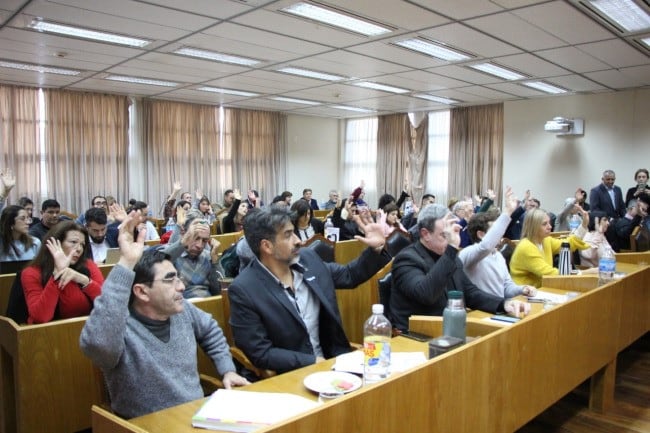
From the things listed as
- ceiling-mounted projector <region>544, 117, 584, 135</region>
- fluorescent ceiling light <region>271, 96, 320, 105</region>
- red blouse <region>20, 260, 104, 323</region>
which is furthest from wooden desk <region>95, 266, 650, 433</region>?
fluorescent ceiling light <region>271, 96, 320, 105</region>

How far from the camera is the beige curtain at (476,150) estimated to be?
33.7ft

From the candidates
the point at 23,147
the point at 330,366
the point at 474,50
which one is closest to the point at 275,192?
the point at 23,147

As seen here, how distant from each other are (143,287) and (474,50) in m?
4.87

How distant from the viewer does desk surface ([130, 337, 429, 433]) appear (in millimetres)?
1636

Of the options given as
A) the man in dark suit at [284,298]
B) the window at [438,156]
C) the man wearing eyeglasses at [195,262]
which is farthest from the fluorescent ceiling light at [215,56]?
the window at [438,156]

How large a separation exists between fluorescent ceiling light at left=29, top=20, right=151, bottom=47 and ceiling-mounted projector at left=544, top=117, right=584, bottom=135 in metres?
6.71

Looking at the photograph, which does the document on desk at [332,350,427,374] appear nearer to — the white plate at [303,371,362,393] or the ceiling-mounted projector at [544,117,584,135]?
the white plate at [303,371,362,393]

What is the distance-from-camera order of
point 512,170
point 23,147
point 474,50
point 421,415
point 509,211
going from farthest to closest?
1. point 512,170
2. point 23,147
3. point 474,50
4. point 509,211
5. point 421,415

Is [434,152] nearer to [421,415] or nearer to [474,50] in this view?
[474,50]

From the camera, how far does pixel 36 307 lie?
2682 millimetres

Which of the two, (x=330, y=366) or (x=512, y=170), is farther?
(x=512, y=170)

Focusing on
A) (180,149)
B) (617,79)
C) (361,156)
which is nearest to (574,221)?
(617,79)

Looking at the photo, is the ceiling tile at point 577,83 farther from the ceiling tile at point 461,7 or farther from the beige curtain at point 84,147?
the beige curtain at point 84,147

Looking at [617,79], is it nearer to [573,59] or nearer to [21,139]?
[573,59]
